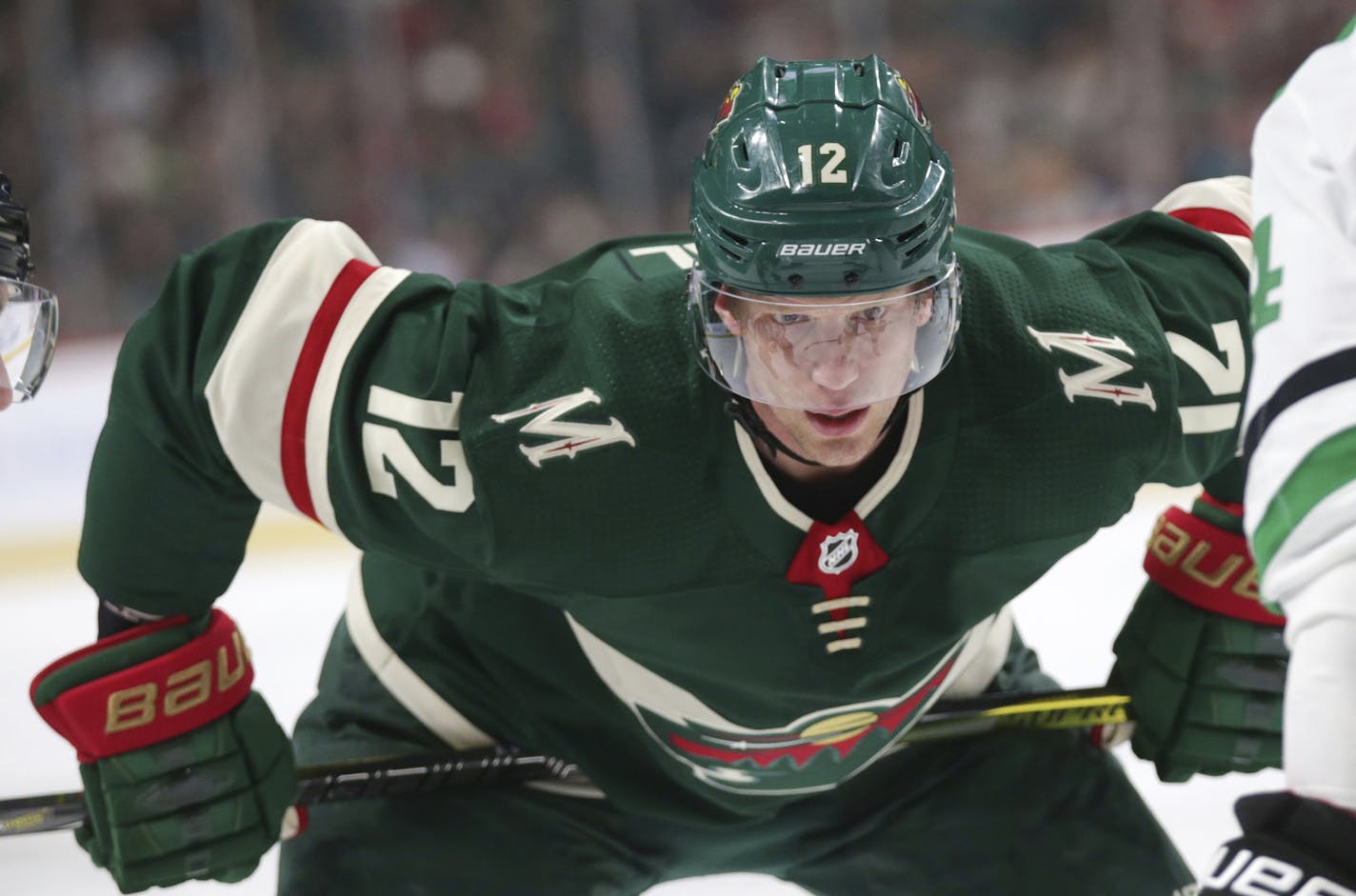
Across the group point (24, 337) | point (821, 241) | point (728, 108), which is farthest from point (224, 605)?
point (821, 241)

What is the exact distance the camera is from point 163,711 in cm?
186

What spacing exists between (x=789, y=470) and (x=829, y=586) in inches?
5.2

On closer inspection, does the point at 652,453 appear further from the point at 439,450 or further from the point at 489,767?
the point at 489,767

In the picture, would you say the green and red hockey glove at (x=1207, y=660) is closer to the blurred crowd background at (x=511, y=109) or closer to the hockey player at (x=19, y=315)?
the hockey player at (x=19, y=315)

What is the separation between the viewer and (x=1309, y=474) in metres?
0.84

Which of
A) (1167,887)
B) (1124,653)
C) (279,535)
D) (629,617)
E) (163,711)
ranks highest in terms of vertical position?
(629,617)

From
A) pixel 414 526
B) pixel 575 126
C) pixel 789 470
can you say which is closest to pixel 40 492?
pixel 575 126

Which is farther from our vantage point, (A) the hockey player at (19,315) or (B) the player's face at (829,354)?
(A) the hockey player at (19,315)

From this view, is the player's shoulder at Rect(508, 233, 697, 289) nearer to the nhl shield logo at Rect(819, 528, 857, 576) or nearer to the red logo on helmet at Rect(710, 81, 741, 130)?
the red logo on helmet at Rect(710, 81, 741, 130)

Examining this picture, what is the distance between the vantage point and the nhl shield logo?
5.55 feet

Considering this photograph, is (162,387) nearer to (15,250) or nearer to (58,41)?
(15,250)

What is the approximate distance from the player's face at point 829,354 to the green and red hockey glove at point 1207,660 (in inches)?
26.0

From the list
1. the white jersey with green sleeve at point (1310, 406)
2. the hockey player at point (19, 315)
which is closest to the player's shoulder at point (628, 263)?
the hockey player at point (19, 315)

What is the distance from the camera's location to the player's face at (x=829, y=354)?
1584 millimetres
